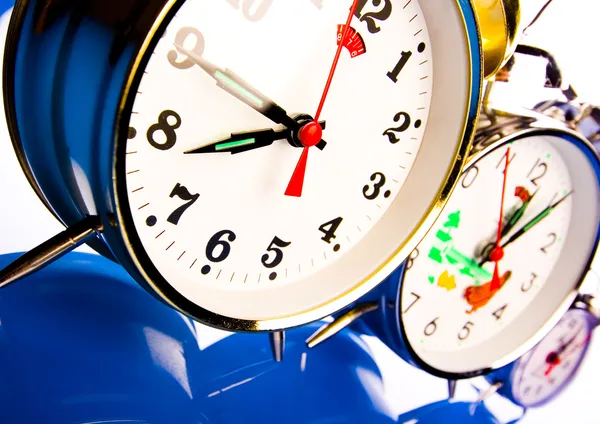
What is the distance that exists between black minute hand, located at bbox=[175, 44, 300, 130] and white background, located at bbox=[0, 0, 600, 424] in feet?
1.59

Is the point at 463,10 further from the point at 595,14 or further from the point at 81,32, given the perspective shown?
the point at 595,14

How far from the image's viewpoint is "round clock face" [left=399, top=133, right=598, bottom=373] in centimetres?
108

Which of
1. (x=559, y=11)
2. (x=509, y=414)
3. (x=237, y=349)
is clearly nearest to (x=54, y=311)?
(x=237, y=349)

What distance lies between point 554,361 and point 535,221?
392 mm

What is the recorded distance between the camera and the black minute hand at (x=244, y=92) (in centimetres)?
63

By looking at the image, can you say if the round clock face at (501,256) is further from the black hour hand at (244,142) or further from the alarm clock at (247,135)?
the black hour hand at (244,142)

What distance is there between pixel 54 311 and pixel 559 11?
1.19 m

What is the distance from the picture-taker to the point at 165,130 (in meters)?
0.64

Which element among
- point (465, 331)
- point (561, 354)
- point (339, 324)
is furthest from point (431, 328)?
point (561, 354)

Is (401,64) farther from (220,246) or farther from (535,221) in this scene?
(535,221)

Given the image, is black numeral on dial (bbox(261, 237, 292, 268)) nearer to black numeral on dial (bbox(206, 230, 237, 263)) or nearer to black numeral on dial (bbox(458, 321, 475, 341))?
black numeral on dial (bbox(206, 230, 237, 263))

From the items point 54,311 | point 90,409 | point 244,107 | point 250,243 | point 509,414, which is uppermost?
point 244,107

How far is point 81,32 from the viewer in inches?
24.4

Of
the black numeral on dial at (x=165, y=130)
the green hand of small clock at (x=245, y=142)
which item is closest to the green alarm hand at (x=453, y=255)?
the green hand of small clock at (x=245, y=142)
